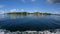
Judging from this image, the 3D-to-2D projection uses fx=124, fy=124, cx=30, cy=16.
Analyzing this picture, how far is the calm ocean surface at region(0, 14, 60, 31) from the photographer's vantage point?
3.66m

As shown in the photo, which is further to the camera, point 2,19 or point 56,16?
point 2,19

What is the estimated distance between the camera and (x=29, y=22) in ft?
12.8

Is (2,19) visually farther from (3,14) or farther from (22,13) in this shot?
(22,13)

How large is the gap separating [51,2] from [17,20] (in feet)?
3.81

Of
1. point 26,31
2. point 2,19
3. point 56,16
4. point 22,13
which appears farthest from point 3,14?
point 56,16

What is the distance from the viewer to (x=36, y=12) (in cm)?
369

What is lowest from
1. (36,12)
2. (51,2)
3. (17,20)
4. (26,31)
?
(26,31)

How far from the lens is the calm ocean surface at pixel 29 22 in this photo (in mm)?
3656

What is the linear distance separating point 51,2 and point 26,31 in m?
1.12

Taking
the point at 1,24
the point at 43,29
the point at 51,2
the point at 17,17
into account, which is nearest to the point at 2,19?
the point at 1,24

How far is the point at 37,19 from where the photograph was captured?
12.6ft

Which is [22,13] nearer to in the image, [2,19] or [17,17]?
[17,17]

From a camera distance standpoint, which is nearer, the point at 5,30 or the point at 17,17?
the point at 5,30

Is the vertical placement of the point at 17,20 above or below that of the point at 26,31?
above
